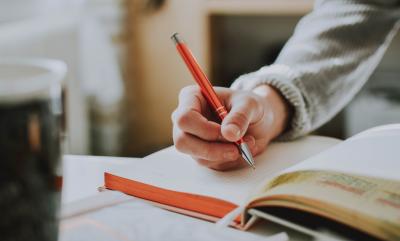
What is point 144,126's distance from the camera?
226 centimetres

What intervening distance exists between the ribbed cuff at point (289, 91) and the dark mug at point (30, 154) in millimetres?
428

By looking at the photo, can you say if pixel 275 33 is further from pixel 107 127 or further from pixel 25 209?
pixel 25 209

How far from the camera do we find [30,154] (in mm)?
361

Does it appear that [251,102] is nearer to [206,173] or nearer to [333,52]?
[206,173]

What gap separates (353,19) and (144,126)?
146cm

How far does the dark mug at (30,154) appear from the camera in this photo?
35 cm

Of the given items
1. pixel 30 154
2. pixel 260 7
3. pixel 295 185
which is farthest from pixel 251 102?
pixel 260 7

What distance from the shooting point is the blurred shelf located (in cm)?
186

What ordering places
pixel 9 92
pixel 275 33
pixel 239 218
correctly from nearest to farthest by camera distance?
pixel 9 92, pixel 239 218, pixel 275 33

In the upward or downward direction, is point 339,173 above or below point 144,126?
above

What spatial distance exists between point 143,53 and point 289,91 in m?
1.46

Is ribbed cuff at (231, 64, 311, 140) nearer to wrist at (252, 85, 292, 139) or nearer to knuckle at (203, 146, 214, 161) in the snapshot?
wrist at (252, 85, 292, 139)

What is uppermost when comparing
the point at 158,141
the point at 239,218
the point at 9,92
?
the point at 9,92

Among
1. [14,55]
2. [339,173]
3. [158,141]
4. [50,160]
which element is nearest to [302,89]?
[339,173]
